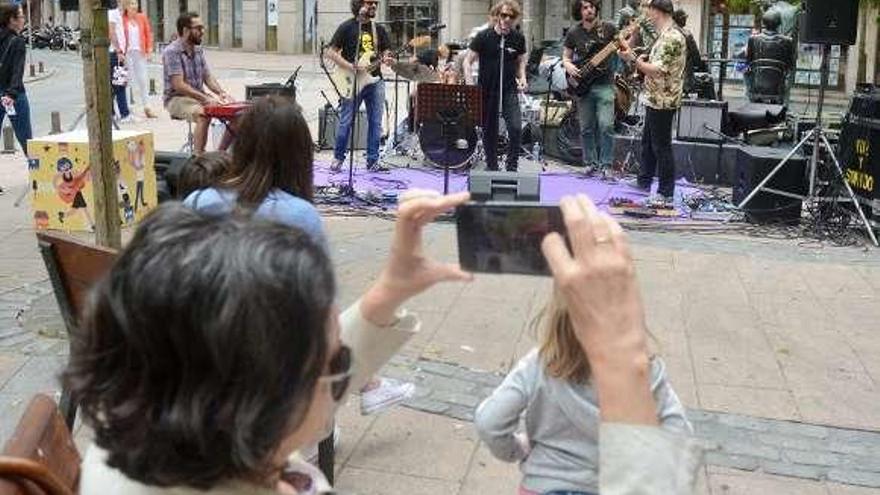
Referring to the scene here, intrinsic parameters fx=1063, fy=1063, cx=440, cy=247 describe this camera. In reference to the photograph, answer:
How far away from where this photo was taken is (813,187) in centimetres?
884

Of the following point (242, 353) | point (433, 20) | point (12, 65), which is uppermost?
point (433, 20)

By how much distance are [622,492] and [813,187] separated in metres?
8.21

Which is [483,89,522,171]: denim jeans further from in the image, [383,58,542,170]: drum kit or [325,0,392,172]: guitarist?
[325,0,392,172]: guitarist

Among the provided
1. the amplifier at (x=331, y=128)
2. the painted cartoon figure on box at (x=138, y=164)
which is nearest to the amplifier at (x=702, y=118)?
the amplifier at (x=331, y=128)

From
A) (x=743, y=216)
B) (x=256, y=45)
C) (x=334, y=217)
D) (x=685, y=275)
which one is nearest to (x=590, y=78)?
(x=743, y=216)

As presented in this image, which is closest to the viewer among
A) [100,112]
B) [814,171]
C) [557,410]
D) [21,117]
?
[557,410]

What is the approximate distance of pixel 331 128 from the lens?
12.6 meters

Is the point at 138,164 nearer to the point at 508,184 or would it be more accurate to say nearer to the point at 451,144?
the point at 451,144

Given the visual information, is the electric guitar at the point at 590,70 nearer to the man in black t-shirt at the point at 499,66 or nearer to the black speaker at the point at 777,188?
the man in black t-shirt at the point at 499,66

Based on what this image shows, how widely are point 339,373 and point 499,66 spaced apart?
9.25 m

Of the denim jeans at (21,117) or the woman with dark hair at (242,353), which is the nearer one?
the woman with dark hair at (242,353)

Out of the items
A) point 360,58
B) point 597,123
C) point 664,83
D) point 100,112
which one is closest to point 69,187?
point 100,112

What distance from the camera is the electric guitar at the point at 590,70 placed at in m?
10.4

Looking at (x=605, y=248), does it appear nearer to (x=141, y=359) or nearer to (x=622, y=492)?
(x=622, y=492)
